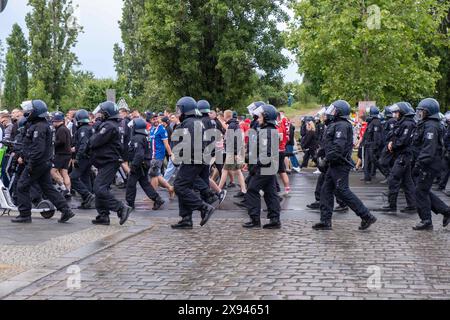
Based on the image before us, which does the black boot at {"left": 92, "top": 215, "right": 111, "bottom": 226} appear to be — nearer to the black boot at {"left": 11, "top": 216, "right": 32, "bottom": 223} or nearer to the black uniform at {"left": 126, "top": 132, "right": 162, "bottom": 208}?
the black boot at {"left": 11, "top": 216, "right": 32, "bottom": 223}

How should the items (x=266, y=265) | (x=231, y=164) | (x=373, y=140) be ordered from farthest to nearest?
(x=373, y=140), (x=231, y=164), (x=266, y=265)

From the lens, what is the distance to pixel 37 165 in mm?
11250

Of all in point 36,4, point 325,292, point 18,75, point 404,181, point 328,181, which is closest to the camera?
point 325,292

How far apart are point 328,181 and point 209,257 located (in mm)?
3124

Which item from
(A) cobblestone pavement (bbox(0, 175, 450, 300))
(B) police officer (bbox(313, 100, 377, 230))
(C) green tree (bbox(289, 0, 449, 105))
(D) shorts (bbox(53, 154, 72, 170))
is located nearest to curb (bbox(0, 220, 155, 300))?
(A) cobblestone pavement (bbox(0, 175, 450, 300))

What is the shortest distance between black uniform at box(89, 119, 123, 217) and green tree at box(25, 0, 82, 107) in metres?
43.6

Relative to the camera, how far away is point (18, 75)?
219 feet

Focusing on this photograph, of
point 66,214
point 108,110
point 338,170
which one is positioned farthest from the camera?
point 66,214

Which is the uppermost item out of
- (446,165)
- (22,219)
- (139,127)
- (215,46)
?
(215,46)

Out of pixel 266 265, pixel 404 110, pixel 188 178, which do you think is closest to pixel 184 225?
pixel 188 178

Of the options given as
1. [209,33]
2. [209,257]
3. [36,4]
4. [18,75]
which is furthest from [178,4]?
[209,257]

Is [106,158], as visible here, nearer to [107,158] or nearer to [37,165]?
[107,158]

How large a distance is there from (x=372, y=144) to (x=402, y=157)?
19.5 ft

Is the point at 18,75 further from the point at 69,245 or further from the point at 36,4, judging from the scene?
the point at 69,245
